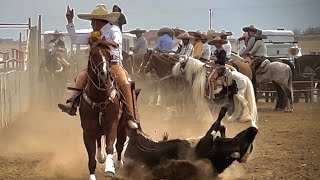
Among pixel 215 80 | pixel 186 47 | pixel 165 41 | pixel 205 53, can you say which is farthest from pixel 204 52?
pixel 165 41

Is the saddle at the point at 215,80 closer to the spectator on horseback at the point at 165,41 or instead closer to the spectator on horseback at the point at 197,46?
the spectator on horseback at the point at 197,46

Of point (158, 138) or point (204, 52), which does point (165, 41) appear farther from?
point (158, 138)

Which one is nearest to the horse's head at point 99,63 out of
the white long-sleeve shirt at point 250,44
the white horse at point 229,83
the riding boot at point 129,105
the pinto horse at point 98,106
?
the pinto horse at point 98,106

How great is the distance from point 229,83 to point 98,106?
377 inches

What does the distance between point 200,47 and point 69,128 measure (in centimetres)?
515

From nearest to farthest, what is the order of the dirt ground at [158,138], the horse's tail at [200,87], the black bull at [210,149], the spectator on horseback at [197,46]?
the black bull at [210,149] → the dirt ground at [158,138] → the horse's tail at [200,87] → the spectator on horseback at [197,46]

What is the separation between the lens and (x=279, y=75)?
2286cm

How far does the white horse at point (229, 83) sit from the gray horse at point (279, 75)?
487 centimetres

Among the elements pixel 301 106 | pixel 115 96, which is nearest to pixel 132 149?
pixel 115 96

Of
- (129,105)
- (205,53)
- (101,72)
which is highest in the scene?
(101,72)

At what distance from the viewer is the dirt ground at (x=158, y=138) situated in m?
10.2

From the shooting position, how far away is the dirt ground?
33.6 ft

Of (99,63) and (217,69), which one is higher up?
(99,63)

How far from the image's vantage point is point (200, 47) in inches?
778
